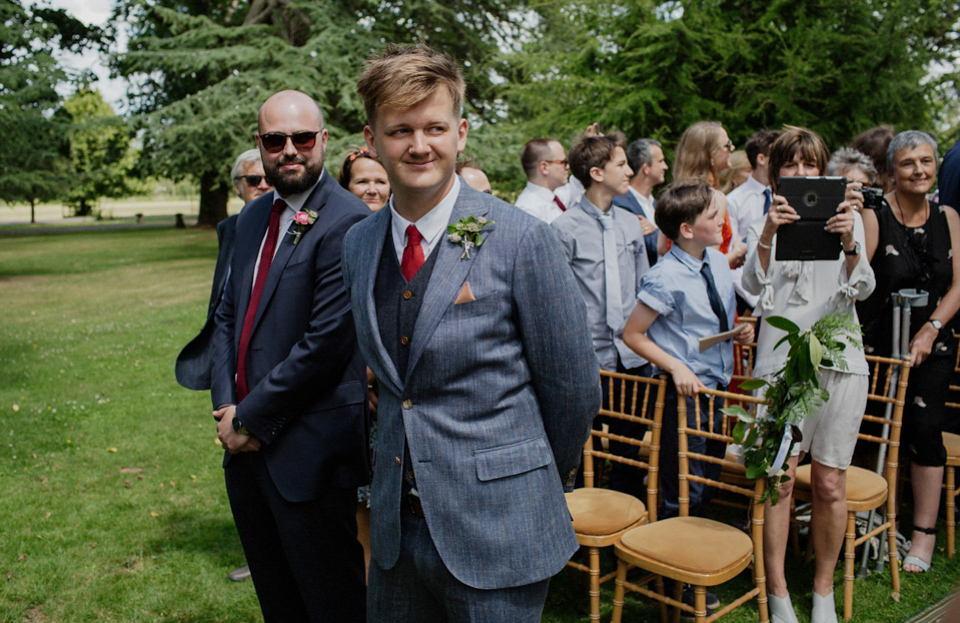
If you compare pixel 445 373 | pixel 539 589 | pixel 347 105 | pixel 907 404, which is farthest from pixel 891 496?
pixel 347 105

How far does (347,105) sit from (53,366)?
11380 millimetres

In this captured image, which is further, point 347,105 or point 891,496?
point 347,105

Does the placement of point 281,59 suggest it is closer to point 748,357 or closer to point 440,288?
point 748,357

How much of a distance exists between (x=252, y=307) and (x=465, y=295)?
4.39 ft

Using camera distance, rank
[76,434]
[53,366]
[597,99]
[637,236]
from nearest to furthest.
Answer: [637,236] → [76,434] → [53,366] → [597,99]

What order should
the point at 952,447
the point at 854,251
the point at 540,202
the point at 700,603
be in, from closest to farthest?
the point at 700,603, the point at 854,251, the point at 952,447, the point at 540,202

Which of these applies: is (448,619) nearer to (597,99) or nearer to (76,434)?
(76,434)

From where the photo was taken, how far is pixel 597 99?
38.6ft

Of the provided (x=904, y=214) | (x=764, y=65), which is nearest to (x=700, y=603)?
(x=904, y=214)

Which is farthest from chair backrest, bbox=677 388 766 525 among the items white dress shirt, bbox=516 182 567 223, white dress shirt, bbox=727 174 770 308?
white dress shirt, bbox=516 182 567 223

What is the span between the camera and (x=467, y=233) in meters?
2.06

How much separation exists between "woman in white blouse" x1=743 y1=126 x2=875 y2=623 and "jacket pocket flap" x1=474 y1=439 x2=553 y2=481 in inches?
82.1

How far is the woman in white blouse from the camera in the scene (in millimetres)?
3713

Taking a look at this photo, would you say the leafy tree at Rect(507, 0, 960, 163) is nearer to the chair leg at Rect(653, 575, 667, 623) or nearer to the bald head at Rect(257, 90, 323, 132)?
the chair leg at Rect(653, 575, 667, 623)
